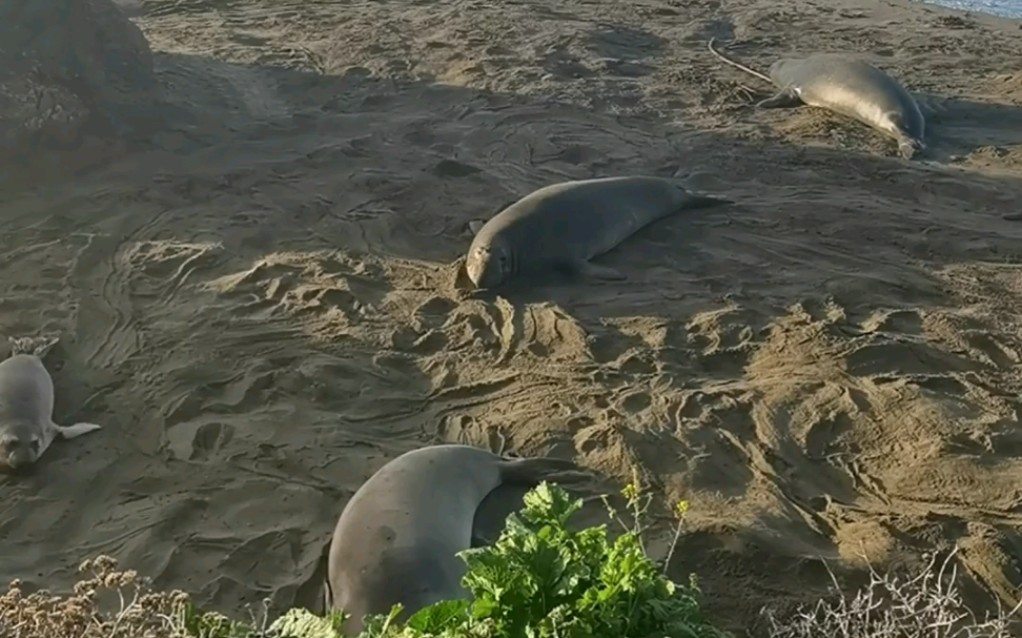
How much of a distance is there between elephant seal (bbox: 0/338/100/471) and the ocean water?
13.8 m

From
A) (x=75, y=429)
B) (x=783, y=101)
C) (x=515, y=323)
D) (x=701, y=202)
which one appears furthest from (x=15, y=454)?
(x=783, y=101)

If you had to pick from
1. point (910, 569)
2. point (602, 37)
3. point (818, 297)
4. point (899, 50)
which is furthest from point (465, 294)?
point (899, 50)

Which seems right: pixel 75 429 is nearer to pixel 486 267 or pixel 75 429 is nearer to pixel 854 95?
pixel 486 267

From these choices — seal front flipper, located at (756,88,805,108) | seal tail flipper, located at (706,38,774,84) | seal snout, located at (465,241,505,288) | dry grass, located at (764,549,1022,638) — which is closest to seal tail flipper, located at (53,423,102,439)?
seal snout, located at (465,241,505,288)

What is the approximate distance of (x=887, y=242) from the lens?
7.20 meters

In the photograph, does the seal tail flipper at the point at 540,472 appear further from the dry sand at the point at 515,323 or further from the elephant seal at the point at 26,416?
the elephant seal at the point at 26,416

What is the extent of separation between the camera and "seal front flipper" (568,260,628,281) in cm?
682

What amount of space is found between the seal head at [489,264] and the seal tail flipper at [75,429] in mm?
2288

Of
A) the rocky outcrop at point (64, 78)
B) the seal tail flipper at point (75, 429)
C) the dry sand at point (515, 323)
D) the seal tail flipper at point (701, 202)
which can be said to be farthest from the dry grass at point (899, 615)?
the rocky outcrop at point (64, 78)

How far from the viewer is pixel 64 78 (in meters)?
8.45

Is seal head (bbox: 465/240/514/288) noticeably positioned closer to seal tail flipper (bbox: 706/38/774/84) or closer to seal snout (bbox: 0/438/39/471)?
seal snout (bbox: 0/438/39/471)

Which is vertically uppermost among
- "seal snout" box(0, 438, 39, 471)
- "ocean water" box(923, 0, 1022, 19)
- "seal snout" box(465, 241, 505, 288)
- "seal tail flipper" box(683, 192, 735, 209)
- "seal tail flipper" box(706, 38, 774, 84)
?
"seal snout" box(0, 438, 39, 471)

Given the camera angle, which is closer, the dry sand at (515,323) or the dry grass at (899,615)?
the dry grass at (899,615)

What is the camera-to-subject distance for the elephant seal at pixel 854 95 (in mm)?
9000
